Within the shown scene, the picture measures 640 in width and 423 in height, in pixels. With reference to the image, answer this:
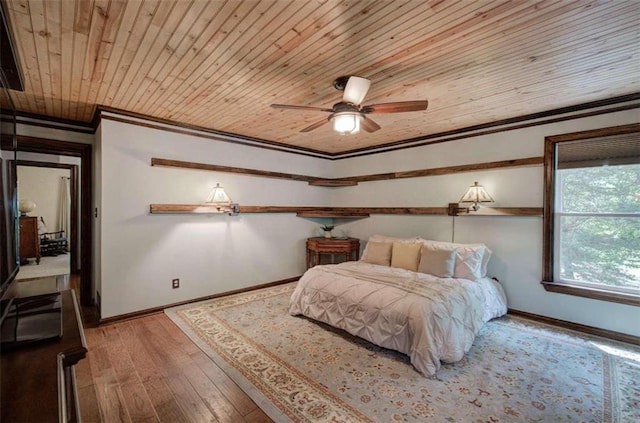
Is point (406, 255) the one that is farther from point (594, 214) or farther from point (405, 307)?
point (594, 214)

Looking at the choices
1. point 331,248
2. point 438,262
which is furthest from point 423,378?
point 331,248

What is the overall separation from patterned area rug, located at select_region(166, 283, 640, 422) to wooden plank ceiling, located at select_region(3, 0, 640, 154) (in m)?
2.62

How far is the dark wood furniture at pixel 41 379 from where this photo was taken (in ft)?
2.85

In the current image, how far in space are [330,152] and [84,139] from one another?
13.6 feet

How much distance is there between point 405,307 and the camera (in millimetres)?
2732

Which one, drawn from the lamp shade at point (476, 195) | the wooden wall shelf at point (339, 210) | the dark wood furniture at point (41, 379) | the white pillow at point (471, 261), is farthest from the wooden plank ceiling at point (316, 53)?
the dark wood furniture at point (41, 379)

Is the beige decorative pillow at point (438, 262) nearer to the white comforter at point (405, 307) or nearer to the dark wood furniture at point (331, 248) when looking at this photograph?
the white comforter at point (405, 307)

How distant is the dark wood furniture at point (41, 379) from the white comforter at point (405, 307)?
2.31m

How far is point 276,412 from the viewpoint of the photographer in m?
2.04

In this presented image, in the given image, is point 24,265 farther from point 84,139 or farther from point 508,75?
point 508,75

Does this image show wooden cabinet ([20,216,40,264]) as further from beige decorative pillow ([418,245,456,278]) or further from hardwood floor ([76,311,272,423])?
beige decorative pillow ([418,245,456,278])

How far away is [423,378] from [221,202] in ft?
11.0

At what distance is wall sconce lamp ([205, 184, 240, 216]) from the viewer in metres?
4.24

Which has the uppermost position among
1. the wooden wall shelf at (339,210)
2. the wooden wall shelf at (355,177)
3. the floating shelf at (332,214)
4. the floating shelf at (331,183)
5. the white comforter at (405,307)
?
the wooden wall shelf at (355,177)
